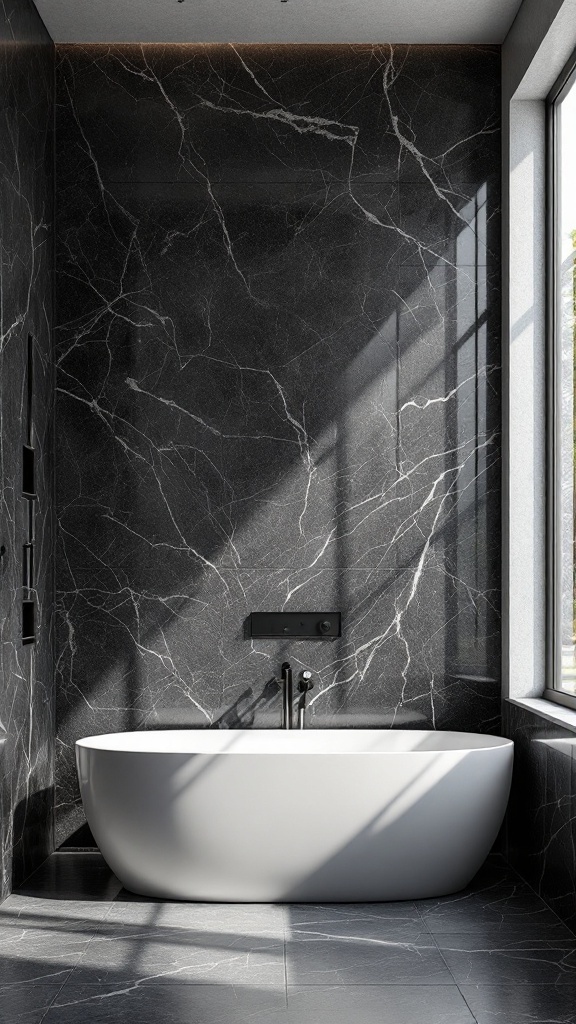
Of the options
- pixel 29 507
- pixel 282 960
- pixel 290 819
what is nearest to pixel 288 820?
pixel 290 819

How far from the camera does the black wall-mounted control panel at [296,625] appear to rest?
4477 mm

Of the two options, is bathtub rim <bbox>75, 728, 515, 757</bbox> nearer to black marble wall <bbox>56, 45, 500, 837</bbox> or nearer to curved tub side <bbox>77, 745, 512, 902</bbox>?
black marble wall <bbox>56, 45, 500, 837</bbox>

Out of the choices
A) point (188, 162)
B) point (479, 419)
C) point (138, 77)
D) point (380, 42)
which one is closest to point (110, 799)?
point (479, 419)

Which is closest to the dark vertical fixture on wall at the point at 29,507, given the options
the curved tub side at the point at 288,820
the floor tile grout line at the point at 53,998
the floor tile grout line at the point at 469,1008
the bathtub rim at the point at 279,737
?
the bathtub rim at the point at 279,737

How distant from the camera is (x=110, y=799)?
3.69m

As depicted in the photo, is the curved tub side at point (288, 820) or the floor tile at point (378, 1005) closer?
the floor tile at point (378, 1005)

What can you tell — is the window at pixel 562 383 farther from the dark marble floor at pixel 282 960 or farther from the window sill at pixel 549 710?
the dark marble floor at pixel 282 960

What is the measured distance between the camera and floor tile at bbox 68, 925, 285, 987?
118 inches

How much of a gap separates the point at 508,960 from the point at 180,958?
3.12 feet

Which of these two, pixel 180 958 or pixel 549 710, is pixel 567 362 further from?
pixel 180 958

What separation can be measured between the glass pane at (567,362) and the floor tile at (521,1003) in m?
1.31

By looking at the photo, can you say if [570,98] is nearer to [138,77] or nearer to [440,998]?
[138,77]

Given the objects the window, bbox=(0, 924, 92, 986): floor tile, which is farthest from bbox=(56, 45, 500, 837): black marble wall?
bbox=(0, 924, 92, 986): floor tile

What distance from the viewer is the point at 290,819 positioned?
361cm
